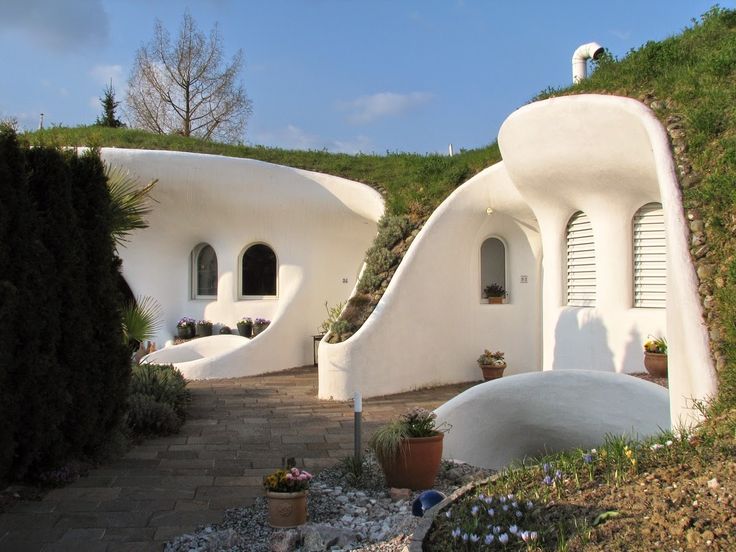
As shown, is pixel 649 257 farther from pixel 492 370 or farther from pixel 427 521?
pixel 427 521

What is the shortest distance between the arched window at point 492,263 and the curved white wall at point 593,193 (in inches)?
97.3

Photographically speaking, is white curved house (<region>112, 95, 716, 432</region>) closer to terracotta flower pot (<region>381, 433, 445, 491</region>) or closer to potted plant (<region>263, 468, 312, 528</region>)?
terracotta flower pot (<region>381, 433, 445, 491</region>)

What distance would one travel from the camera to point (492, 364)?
1188 centimetres

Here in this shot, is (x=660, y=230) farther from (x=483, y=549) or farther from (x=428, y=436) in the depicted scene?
(x=483, y=549)

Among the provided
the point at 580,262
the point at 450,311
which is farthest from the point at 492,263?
the point at 580,262

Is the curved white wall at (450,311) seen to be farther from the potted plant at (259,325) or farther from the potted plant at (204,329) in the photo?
the potted plant at (204,329)

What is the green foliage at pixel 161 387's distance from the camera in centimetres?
893

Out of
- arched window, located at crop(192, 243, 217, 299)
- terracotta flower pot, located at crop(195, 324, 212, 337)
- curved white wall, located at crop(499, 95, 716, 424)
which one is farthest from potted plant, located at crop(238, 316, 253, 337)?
curved white wall, located at crop(499, 95, 716, 424)

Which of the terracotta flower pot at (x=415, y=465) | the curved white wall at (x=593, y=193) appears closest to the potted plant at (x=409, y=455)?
the terracotta flower pot at (x=415, y=465)

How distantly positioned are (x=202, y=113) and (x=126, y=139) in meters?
14.2

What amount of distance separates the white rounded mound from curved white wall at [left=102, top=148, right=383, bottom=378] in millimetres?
6122

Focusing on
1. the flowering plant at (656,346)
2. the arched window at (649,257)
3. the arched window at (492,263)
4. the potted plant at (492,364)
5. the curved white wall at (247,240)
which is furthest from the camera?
the curved white wall at (247,240)

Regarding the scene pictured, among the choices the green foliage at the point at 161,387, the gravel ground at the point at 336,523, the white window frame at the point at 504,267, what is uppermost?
the white window frame at the point at 504,267

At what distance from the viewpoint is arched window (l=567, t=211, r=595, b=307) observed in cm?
983
